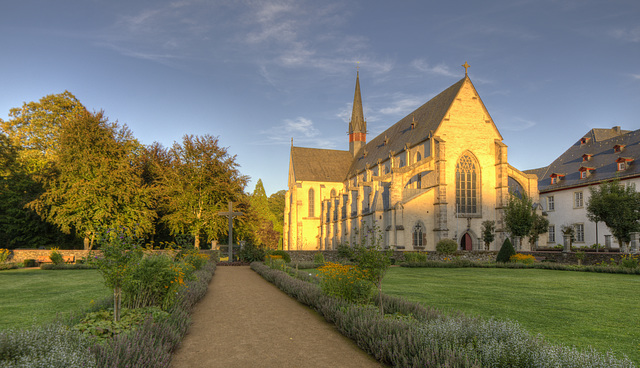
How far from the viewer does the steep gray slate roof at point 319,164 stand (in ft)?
210

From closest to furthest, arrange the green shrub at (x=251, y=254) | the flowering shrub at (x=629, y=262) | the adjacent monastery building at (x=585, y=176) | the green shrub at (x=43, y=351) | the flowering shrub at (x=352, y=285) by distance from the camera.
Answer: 1. the green shrub at (x=43, y=351)
2. the flowering shrub at (x=352, y=285)
3. the flowering shrub at (x=629, y=262)
4. the green shrub at (x=251, y=254)
5. the adjacent monastery building at (x=585, y=176)

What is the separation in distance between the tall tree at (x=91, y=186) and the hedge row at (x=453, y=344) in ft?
87.5

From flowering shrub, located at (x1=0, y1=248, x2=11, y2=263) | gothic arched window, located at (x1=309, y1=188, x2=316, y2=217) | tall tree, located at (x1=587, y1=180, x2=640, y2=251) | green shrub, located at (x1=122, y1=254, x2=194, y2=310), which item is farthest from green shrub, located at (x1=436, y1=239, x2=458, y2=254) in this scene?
gothic arched window, located at (x1=309, y1=188, x2=316, y2=217)

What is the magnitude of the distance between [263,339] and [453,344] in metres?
3.63

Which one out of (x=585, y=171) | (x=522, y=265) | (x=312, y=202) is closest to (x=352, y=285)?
(x=522, y=265)

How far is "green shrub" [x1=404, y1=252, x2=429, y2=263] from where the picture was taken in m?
29.6

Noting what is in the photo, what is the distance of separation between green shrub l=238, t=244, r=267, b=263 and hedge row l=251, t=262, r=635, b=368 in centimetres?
2178

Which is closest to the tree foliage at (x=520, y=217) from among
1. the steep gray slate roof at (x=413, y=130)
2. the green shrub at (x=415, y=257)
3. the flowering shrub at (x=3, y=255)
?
the green shrub at (x=415, y=257)

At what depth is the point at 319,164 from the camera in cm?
6638

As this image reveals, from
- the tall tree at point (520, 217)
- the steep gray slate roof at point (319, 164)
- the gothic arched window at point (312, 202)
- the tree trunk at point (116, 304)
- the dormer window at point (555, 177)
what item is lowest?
the tree trunk at point (116, 304)

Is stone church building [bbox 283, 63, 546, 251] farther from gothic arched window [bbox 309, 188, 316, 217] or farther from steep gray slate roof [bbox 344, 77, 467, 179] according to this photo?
gothic arched window [bbox 309, 188, 316, 217]

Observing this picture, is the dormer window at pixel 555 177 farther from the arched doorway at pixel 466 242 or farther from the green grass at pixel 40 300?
the green grass at pixel 40 300

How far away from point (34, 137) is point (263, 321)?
39190 millimetres

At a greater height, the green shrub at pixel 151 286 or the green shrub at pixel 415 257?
the green shrub at pixel 151 286
